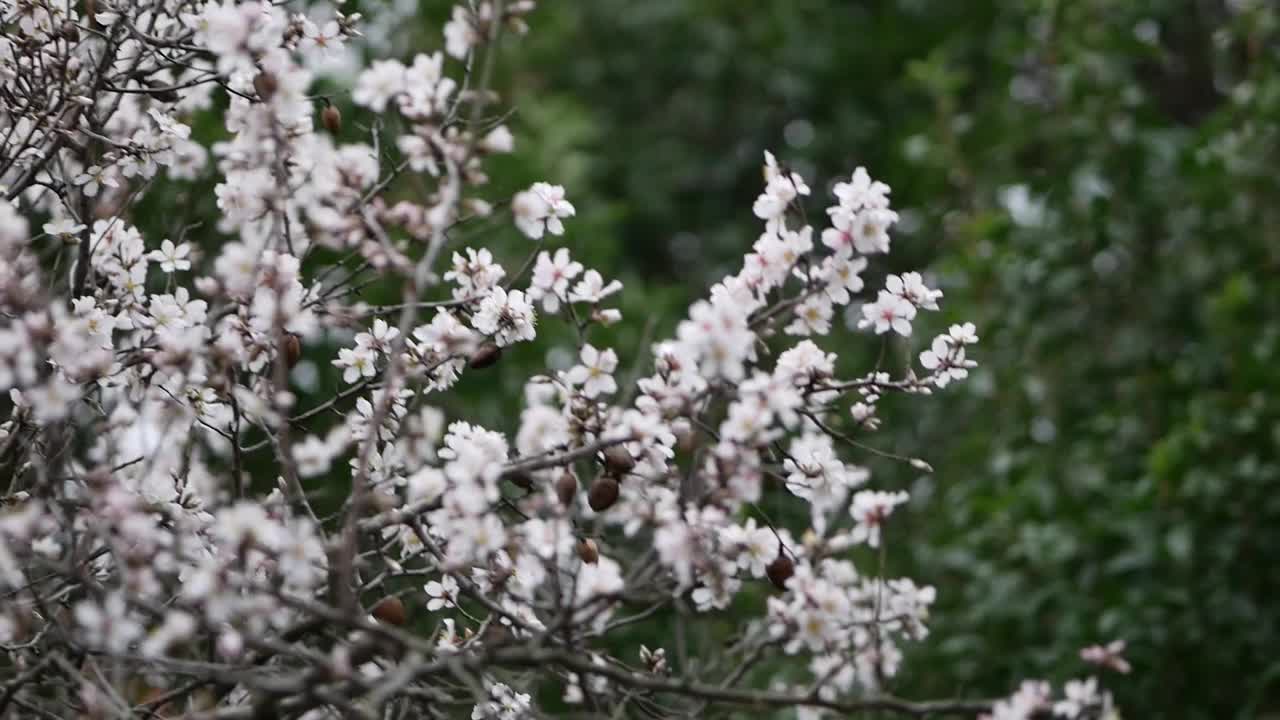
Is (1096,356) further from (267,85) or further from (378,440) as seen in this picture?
(267,85)

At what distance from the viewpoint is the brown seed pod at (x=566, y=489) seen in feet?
7.64

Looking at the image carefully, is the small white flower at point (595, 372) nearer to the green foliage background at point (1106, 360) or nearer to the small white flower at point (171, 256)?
the small white flower at point (171, 256)

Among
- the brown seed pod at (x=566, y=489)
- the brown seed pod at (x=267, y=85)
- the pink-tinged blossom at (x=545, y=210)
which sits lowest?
the brown seed pod at (x=566, y=489)

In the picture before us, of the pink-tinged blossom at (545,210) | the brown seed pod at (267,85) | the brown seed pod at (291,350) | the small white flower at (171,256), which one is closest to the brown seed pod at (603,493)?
the pink-tinged blossom at (545,210)

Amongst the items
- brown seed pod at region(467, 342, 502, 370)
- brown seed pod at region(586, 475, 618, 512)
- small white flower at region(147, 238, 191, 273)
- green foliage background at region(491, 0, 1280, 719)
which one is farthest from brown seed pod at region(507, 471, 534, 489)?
green foliage background at region(491, 0, 1280, 719)

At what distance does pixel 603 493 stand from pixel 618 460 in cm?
6

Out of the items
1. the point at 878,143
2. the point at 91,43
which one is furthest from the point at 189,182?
the point at 878,143

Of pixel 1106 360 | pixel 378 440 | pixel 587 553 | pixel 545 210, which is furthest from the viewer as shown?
pixel 1106 360

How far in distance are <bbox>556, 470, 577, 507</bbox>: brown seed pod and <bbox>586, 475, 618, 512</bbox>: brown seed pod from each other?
152 millimetres

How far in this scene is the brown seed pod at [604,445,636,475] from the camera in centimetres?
251

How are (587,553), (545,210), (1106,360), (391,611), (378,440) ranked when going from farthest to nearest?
(1106,360), (378,440), (545,210), (587,553), (391,611)

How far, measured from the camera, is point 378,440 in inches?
115

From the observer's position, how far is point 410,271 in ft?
7.23

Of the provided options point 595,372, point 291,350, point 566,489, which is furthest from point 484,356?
point 566,489
